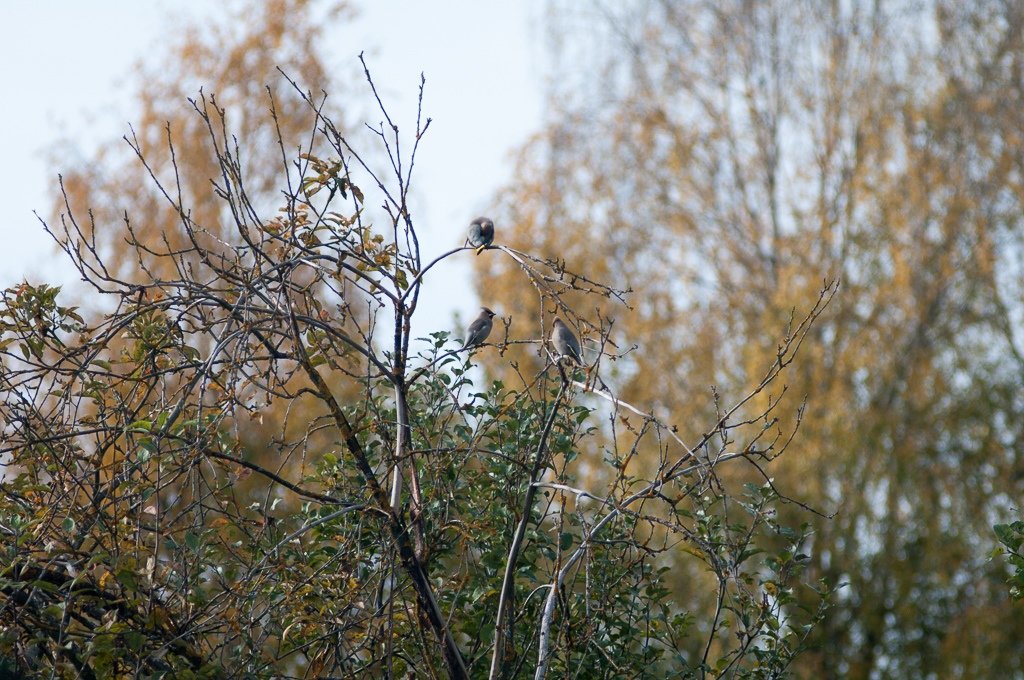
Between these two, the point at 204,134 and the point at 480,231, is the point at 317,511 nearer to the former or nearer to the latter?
the point at 480,231

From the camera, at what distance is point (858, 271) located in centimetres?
1255

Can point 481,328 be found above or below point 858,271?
below

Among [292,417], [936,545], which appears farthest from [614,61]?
[936,545]

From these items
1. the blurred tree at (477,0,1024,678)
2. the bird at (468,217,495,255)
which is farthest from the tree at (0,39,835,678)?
the blurred tree at (477,0,1024,678)

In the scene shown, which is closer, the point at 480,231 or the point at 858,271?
the point at 480,231

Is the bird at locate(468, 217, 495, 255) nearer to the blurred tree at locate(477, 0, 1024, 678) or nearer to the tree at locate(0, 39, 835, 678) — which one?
the tree at locate(0, 39, 835, 678)

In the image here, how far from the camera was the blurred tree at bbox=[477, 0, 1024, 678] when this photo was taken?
11.7m

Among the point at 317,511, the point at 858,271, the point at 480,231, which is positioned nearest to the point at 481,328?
the point at 480,231

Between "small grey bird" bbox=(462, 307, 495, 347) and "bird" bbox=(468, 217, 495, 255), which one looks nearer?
"bird" bbox=(468, 217, 495, 255)

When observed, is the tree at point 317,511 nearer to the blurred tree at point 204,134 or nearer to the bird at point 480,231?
the bird at point 480,231

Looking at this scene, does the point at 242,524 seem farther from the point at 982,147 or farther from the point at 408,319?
the point at 982,147

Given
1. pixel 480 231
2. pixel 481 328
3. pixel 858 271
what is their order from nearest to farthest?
pixel 480 231 → pixel 481 328 → pixel 858 271

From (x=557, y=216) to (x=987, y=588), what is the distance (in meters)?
6.54

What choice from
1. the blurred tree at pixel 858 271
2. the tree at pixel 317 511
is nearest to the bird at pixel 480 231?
the tree at pixel 317 511
